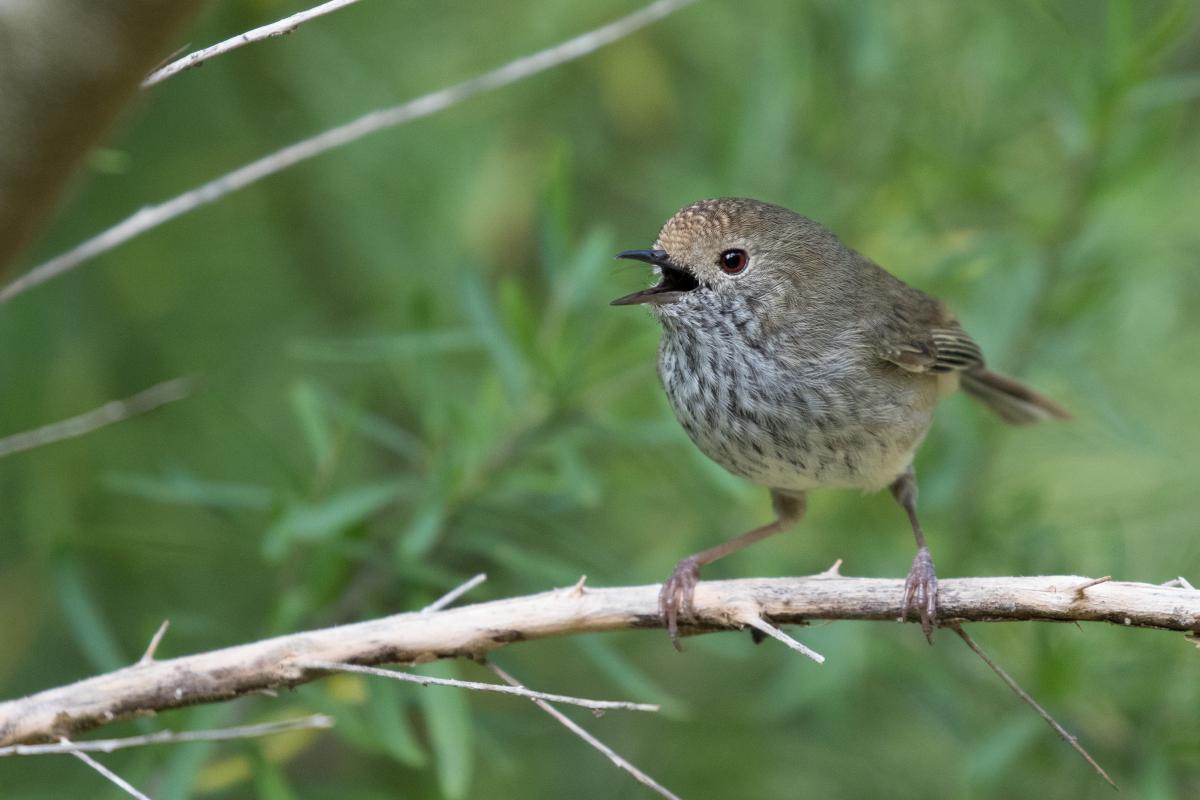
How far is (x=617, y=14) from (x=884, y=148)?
120cm

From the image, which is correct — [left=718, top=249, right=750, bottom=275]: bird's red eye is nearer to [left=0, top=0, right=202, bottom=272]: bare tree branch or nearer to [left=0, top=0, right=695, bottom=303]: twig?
[left=0, top=0, right=695, bottom=303]: twig

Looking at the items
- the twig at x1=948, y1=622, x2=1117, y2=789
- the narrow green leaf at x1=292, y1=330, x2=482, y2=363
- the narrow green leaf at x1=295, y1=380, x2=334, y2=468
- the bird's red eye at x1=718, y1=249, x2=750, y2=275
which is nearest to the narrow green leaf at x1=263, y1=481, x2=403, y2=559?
the narrow green leaf at x1=295, y1=380, x2=334, y2=468

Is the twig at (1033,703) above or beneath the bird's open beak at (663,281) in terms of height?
beneath

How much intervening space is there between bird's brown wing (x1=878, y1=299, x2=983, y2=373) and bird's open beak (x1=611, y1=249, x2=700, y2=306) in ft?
2.08

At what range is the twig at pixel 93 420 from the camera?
313 cm

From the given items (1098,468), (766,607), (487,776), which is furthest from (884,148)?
(487,776)

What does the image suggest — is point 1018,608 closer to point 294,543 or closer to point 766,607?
point 766,607

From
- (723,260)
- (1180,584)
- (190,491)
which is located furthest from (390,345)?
(1180,584)

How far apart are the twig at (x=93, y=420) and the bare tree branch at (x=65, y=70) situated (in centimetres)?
122

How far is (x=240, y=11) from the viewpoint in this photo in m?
4.84

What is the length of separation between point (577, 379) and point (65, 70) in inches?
90.1

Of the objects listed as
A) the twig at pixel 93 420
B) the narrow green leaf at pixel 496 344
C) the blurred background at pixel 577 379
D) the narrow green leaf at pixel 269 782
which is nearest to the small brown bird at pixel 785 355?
the blurred background at pixel 577 379

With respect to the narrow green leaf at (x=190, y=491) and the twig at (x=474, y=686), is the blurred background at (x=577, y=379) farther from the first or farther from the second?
the twig at (x=474, y=686)

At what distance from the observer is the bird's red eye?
403 cm
